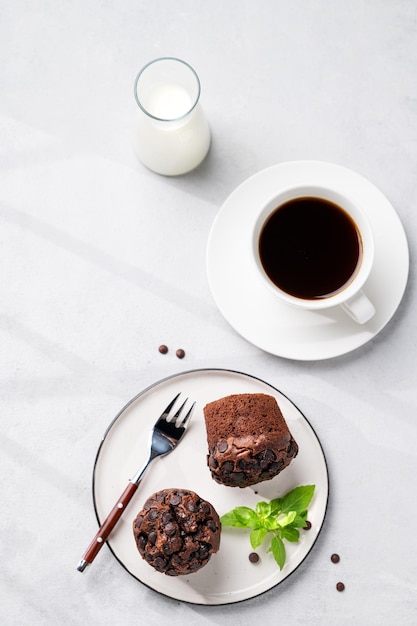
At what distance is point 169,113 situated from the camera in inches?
77.3

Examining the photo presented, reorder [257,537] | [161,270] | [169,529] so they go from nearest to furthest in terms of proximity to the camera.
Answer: [169,529] < [257,537] < [161,270]

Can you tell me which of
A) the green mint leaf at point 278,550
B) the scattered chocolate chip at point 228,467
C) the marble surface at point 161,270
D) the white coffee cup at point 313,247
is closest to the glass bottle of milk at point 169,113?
the marble surface at point 161,270

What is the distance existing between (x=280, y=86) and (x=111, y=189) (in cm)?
59

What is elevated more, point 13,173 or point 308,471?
point 13,173

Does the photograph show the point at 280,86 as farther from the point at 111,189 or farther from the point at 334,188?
the point at 111,189

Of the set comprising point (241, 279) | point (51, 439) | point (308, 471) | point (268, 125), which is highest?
point (268, 125)

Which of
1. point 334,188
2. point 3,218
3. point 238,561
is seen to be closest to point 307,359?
point 334,188

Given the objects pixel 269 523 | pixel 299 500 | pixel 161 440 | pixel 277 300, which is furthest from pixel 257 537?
pixel 277 300

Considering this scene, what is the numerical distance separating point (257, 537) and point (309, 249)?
2.56ft

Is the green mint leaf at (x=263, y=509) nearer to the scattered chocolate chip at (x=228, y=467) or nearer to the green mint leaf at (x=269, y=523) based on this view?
the green mint leaf at (x=269, y=523)

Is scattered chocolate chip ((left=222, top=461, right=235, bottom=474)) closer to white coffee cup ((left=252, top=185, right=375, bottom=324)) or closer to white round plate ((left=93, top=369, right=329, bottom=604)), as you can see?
white round plate ((left=93, top=369, right=329, bottom=604))

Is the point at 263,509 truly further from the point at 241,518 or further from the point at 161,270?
the point at 161,270

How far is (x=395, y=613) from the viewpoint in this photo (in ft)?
6.55

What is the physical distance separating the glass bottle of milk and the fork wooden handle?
0.92 m
